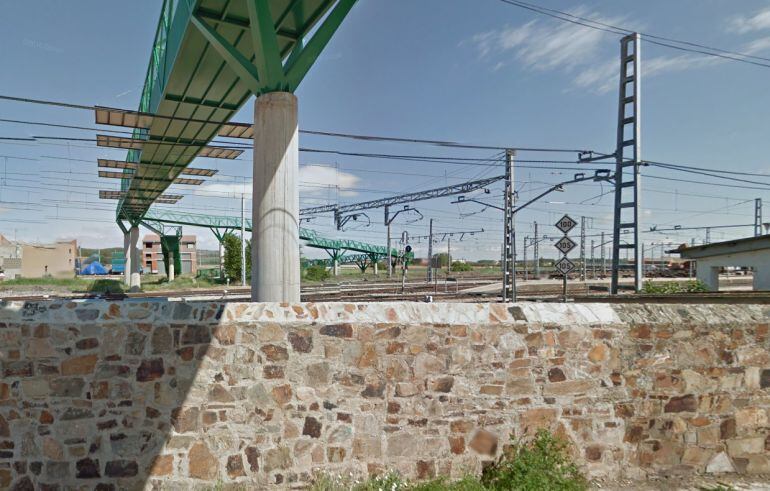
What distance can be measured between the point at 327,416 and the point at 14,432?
2.78 meters

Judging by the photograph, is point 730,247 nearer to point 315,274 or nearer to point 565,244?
point 565,244

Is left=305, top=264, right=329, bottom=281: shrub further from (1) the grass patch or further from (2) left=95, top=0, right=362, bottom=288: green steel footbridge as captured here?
(1) the grass patch

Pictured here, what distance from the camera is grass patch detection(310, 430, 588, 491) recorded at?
388 cm

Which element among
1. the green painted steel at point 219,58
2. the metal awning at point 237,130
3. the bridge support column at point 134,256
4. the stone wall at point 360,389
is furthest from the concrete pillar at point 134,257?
the stone wall at point 360,389

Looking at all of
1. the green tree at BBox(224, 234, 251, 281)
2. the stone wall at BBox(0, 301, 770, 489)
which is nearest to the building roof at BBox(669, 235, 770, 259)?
the stone wall at BBox(0, 301, 770, 489)

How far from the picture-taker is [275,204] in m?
5.68

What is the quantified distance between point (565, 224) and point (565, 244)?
2.27 feet

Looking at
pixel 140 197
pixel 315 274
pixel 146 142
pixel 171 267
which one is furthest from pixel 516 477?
pixel 171 267

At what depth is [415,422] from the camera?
4.12m

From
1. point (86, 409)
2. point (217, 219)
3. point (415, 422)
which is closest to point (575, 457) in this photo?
point (415, 422)

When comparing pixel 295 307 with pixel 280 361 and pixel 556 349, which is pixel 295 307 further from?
pixel 556 349

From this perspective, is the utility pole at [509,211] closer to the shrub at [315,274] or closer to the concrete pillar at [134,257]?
the shrub at [315,274]

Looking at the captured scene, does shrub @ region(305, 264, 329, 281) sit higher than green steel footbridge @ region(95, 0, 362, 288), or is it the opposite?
green steel footbridge @ region(95, 0, 362, 288)

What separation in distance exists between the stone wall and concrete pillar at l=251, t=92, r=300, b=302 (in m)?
1.66
